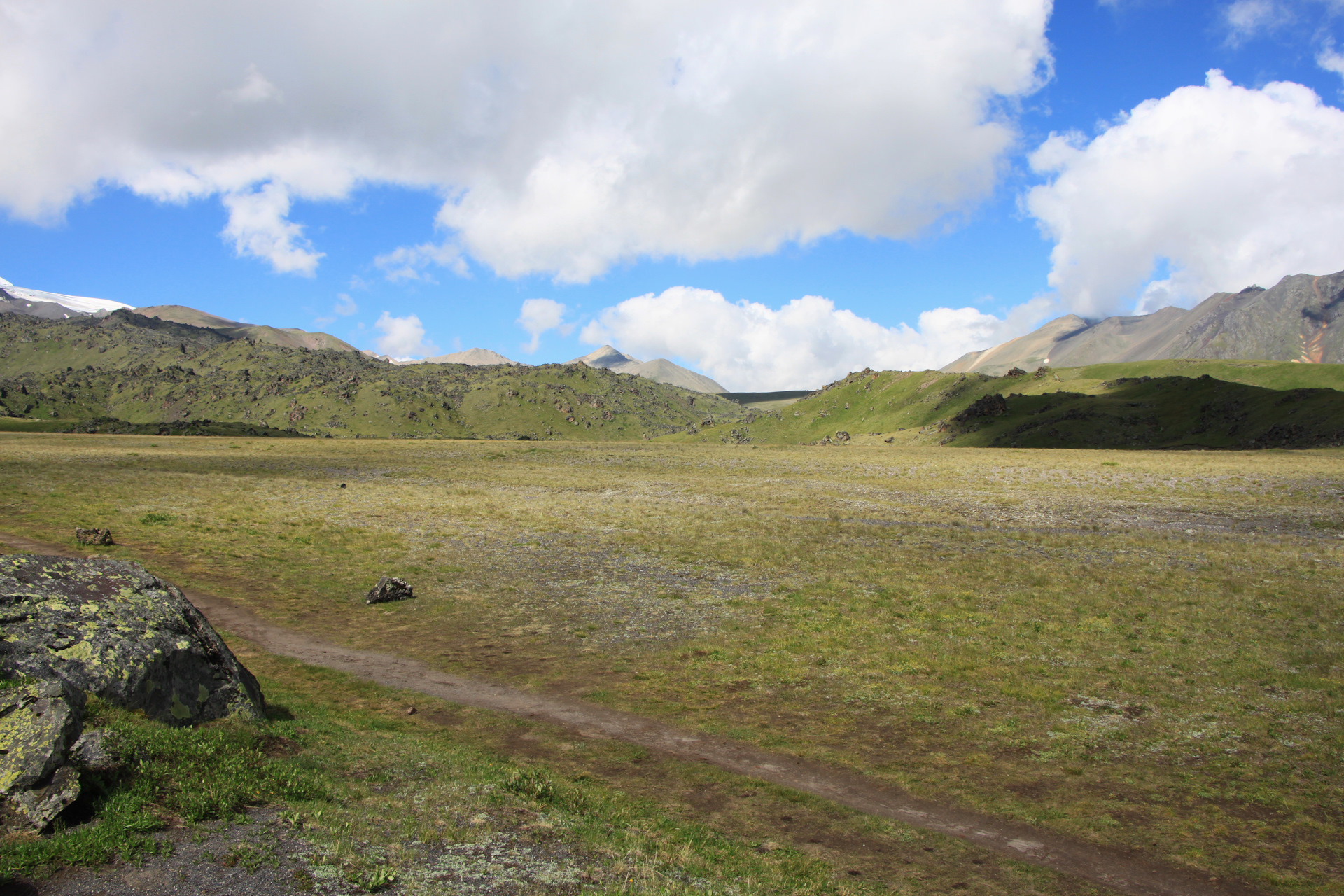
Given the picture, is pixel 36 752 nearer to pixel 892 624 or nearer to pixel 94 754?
pixel 94 754

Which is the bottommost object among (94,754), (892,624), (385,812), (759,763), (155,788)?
(759,763)

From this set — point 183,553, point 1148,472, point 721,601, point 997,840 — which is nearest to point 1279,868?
point 997,840

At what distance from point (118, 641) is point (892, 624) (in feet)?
71.3

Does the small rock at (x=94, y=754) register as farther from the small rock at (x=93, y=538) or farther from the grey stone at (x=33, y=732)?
the small rock at (x=93, y=538)

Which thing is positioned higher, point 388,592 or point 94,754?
Answer: point 94,754

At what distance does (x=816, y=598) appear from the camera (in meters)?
27.6

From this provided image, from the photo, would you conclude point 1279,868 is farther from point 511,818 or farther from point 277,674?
point 277,674

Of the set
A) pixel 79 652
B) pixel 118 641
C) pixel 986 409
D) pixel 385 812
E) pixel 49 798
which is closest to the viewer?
pixel 49 798

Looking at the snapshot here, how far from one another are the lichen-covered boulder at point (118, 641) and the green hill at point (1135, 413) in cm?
12916

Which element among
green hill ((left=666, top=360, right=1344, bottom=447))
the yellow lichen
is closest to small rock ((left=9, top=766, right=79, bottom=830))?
the yellow lichen

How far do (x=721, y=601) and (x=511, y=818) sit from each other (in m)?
17.7

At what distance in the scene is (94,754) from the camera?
8.51 meters

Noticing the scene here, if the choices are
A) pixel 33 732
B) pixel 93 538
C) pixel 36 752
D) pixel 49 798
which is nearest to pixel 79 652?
pixel 33 732

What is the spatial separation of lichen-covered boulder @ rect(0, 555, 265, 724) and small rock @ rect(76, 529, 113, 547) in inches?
924
